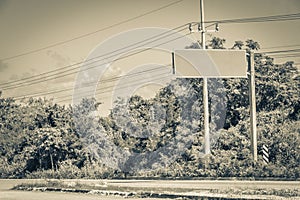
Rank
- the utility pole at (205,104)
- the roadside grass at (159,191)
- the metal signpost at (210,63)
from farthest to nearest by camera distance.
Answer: the utility pole at (205,104) → the metal signpost at (210,63) → the roadside grass at (159,191)

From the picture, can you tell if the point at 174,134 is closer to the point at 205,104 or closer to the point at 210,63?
the point at 205,104

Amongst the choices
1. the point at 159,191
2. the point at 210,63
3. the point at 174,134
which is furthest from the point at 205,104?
the point at 159,191

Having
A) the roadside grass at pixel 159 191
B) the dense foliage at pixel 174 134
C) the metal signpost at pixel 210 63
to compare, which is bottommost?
the roadside grass at pixel 159 191

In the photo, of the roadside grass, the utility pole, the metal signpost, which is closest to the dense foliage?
the utility pole

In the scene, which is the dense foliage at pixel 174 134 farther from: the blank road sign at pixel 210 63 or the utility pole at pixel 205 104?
the blank road sign at pixel 210 63

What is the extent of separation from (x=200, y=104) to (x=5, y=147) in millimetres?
26881

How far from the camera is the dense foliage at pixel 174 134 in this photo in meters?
36.3

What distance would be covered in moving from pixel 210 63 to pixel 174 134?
8401 mm

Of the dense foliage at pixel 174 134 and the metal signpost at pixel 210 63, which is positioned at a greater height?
the metal signpost at pixel 210 63

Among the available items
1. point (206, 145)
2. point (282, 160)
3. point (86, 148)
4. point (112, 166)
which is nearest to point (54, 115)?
point (86, 148)

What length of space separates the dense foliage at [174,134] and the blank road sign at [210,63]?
5.51 metres

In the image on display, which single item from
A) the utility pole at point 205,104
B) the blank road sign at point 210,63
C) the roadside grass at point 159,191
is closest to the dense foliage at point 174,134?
the utility pole at point 205,104

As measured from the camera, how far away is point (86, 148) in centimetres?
4819

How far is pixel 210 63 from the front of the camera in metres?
36.8
